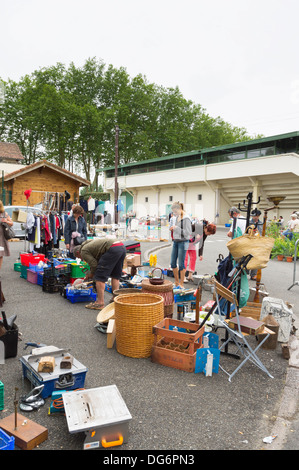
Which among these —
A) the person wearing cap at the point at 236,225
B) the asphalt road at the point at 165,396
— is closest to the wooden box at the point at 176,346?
the asphalt road at the point at 165,396

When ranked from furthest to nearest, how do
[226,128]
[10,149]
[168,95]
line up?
[226,128], [168,95], [10,149]

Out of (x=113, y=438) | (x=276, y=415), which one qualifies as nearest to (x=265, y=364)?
(x=276, y=415)

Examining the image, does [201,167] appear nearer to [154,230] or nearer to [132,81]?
[154,230]

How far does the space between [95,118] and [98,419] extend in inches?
1816

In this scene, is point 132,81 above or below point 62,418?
above

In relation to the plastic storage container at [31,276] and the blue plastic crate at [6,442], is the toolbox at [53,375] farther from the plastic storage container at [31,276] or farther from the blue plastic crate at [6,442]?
the plastic storage container at [31,276]

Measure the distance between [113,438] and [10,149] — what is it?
45.8m

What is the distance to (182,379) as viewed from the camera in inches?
151

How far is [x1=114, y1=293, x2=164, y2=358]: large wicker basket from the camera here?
14.1 ft

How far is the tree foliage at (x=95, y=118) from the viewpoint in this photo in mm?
45281

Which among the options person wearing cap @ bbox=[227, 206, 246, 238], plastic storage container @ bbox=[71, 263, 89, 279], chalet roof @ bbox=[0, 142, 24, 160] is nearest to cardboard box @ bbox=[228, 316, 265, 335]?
person wearing cap @ bbox=[227, 206, 246, 238]

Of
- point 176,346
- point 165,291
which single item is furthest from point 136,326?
point 165,291

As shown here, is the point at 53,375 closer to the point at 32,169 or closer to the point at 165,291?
the point at 165,291

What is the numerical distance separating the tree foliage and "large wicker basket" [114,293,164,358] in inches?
1742
